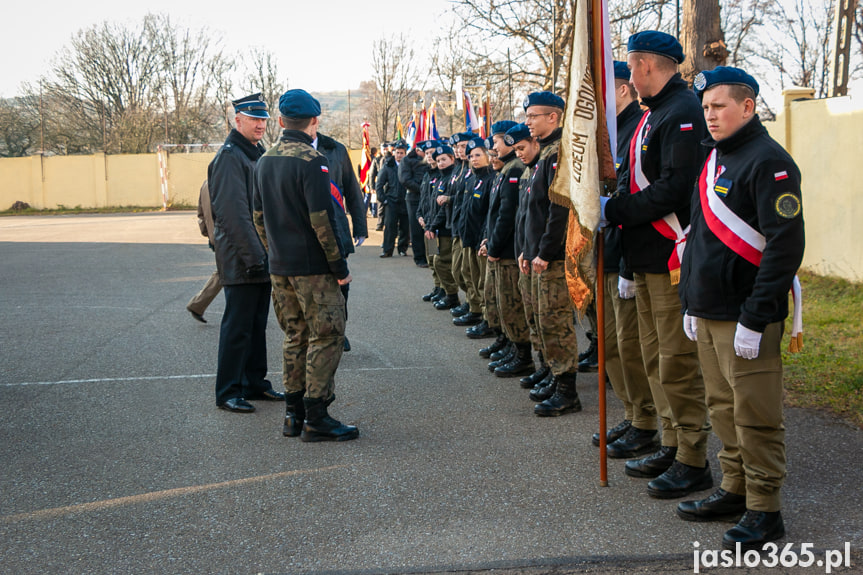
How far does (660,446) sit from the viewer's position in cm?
501

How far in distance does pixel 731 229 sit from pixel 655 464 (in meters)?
1.54

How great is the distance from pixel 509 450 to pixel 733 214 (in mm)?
2149

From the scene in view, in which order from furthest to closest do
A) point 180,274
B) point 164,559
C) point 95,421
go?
1. point 180,274
2. point 95,421
3. point 164,559

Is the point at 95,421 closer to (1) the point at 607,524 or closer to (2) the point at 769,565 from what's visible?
(1) the point at 607,524

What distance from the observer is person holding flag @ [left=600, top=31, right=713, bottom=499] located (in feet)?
13.8

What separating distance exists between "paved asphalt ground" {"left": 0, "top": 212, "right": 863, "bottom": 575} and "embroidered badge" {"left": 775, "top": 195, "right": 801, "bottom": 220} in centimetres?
145

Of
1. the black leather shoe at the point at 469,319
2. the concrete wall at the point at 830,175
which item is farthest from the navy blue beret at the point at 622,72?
the concrete wall at the point at 830,175

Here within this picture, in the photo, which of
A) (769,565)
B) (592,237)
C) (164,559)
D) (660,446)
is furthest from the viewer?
(660,446)

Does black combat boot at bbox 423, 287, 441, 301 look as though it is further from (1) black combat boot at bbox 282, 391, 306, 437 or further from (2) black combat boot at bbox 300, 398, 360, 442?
(2) black combat boot at bbox 300, 398, 360, 442

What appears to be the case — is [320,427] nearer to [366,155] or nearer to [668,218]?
[668,218]

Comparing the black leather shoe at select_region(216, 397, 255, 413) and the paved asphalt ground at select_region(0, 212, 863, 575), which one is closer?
the paved asphalt ground at select_region(0, 212, 863, 575)

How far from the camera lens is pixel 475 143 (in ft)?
29.6

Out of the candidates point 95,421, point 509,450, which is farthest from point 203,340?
point 509,450

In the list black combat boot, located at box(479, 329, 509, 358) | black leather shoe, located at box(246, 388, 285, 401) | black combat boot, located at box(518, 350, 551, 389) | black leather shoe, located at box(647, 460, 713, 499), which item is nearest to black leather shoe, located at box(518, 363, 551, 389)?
black combat boot, located at box(518, 350, 551, 389)
